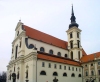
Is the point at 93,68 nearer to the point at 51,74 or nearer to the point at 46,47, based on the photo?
the point at 51,74

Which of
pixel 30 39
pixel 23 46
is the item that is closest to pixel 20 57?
pixel 23 46

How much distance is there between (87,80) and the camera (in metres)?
41.2

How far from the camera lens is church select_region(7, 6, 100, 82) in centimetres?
3247

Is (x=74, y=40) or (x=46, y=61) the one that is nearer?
(x=46, y=61)

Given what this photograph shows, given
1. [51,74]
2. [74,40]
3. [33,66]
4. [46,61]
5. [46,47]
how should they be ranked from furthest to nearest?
[74,40] → [46,47] → [51,74] → [46,61] → [33,66]

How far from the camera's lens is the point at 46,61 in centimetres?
3353

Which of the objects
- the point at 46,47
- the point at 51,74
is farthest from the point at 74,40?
the point at 51,74

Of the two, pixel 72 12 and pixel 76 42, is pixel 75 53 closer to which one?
pixel 76 42

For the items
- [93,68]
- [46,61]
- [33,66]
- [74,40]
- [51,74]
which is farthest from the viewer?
[74,40]

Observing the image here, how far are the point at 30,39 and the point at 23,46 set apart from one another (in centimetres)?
281

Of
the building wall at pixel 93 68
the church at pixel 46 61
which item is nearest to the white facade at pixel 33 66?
the church at pixel 46 61

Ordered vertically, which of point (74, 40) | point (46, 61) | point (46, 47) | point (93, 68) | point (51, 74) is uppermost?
point (74, 40)

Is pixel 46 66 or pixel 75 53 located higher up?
pixel 75 53

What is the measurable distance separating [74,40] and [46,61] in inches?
782
